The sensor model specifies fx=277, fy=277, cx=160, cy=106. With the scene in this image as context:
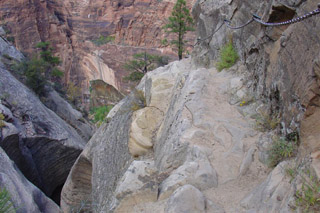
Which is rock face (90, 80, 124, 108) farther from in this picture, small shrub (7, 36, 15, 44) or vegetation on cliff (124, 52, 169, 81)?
small shrub (7, 36, 15, 44)

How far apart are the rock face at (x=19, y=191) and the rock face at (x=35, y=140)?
294 centimetres

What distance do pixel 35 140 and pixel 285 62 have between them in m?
10.6

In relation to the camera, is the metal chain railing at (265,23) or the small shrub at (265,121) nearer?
the metal chain railing at (265,23)

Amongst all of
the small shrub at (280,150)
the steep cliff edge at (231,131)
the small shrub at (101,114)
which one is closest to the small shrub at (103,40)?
the small shrub at (101,114)

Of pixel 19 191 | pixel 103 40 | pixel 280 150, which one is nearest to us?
pixel 280 150

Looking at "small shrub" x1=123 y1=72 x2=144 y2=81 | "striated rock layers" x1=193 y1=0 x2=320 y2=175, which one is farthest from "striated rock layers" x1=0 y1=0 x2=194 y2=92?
"striated rock layers" x1=193 y1=0 x2=320 y2=175

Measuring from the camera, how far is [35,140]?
1133cm

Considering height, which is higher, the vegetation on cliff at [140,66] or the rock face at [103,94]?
the vegetation on cliff at [140,66]

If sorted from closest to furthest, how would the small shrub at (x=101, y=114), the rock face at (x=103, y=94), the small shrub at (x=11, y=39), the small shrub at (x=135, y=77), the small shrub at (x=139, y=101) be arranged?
the small shrub at (x=139, y=101)
the small shrub at (x=101, y=114)
the small shrub at (x=135, y=77)
the rock face at (x=103, y=94)
the small shrub at (x=11, y=39)

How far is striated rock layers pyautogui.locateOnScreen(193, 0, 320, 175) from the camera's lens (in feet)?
8.00

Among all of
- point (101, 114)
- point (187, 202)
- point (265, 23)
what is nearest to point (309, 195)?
point (187, 202)

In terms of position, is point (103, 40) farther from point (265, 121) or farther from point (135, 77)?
point (265, 121)

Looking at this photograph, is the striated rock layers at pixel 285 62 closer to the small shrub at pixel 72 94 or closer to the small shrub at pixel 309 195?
the small shrub at pixel 309 195

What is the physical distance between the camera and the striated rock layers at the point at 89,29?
1373 inches
